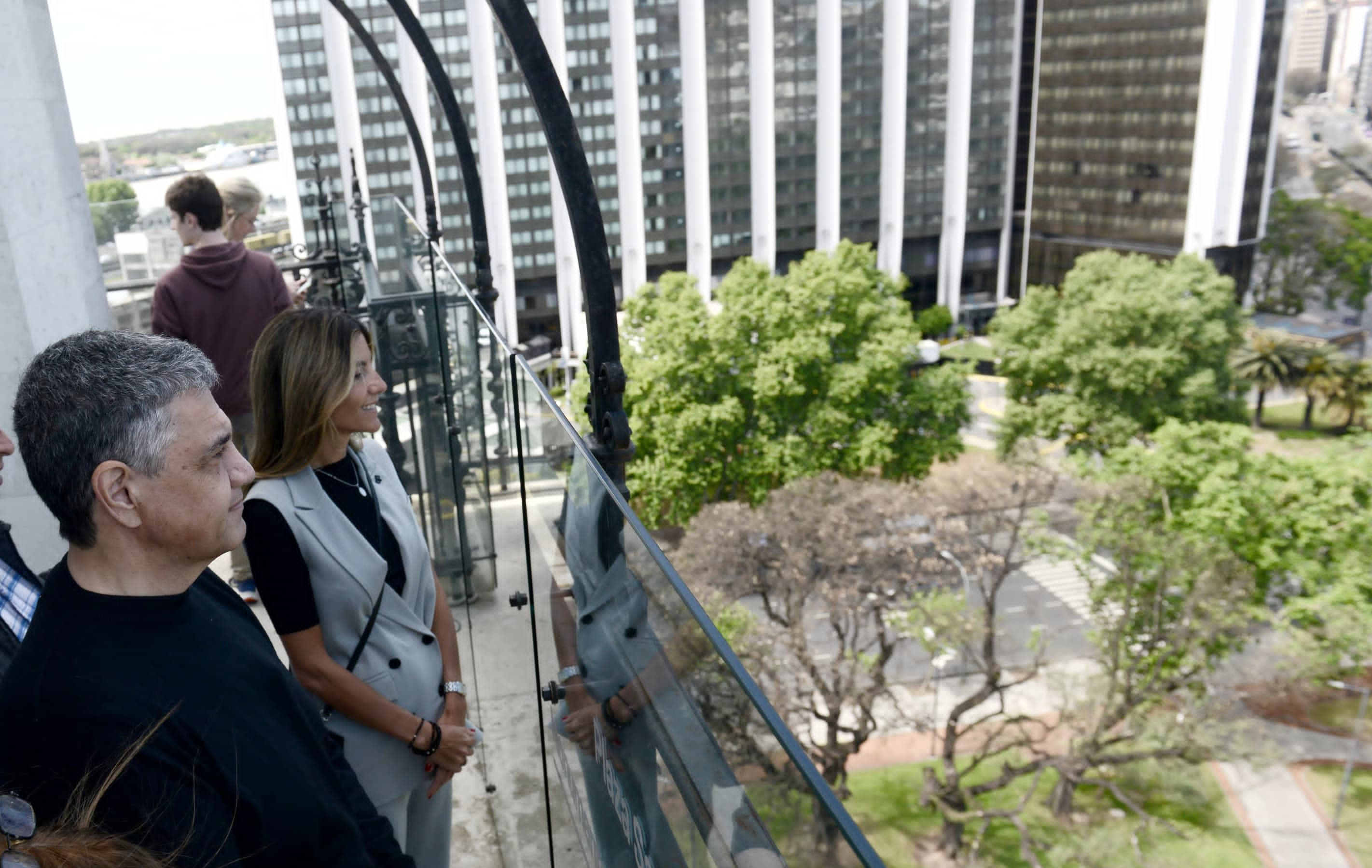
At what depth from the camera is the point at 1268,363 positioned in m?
31.8

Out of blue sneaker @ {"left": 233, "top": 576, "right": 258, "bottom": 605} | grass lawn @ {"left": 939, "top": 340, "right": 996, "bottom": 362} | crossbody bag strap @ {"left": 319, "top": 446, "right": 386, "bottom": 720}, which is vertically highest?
crossbody bag strap @ {"left": 319, "top": 446, "right": 386, "bottom": 720}

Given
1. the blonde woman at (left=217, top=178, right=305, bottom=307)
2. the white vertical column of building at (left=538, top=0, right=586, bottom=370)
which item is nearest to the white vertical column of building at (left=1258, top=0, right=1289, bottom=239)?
the white vertical column of building at (left=538, top=0, right=586, bottom=370)

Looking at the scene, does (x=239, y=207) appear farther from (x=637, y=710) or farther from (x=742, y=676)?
(x=742, y=676)

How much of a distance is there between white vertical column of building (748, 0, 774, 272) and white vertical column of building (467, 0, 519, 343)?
8541mm

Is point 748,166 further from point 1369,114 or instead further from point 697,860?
point 697,860

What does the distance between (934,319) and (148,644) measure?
42.0 m

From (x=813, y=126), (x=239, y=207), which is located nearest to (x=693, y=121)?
(x=813, y=126)

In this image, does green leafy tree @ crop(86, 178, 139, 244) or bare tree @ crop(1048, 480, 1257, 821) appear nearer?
green leafy tree @ crop(86, 178, 139, 244)

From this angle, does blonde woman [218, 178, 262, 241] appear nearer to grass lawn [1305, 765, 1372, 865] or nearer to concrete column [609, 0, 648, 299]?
grass lawn [1305, 765, 1372, 865]

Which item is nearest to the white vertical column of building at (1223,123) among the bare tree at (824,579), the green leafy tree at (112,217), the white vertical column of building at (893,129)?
the white vertical column of building at (893,129)

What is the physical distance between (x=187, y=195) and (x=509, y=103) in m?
33.8

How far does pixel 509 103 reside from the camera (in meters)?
35.9

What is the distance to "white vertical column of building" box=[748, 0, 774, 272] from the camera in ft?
122

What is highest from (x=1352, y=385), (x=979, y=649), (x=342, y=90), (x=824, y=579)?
(x=342, y=90)
